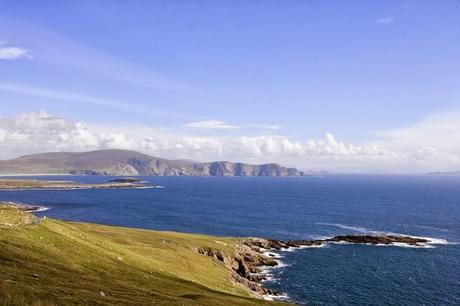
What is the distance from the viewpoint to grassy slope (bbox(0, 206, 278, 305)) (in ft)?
112

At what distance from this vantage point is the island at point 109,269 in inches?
1412

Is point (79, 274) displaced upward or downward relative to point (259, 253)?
upward

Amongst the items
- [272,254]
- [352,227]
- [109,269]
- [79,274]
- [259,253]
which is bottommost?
[272,254]

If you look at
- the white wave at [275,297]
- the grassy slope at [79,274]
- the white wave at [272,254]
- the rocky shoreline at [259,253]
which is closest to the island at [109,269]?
the grassy slope at [79,274]

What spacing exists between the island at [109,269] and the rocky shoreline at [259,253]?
37cm

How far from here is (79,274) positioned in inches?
1807

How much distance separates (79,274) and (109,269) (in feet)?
30.3

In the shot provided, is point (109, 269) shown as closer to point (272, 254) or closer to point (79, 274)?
point (79, 274)

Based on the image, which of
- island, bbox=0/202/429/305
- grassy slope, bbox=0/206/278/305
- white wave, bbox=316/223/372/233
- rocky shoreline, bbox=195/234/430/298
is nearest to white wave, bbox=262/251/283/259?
rocky shoreline, bbox=195/234/430/298

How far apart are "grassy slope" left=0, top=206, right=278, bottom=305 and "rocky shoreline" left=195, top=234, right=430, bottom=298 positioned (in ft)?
28.7

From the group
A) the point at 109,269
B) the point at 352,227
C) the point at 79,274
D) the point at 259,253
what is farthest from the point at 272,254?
the point at 79,274

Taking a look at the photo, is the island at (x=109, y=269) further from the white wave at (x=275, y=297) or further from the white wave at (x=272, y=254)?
the white wave at (x=272, y=254)

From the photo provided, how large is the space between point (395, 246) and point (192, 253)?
75904 millimetres

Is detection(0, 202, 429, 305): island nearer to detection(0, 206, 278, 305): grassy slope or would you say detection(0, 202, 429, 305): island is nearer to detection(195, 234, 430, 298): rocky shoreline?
detection(0, 206, 278, 305): grassy slope
